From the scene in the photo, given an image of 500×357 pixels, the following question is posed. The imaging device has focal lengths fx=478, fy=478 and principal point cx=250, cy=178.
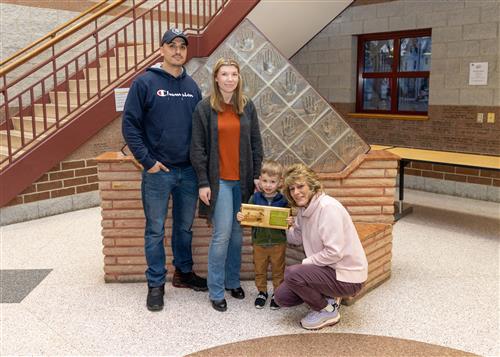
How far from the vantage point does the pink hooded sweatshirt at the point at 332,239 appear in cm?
253

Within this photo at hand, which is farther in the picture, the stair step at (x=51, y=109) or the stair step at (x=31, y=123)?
the stair step at (x=51, y=109)

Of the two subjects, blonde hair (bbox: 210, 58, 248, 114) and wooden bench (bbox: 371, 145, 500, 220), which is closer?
blonde hair (bbox: 210, 58, 248, 114)

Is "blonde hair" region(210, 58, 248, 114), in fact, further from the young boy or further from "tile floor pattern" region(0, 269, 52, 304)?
"tile floor pattern" region(0, 269, 52, 304)

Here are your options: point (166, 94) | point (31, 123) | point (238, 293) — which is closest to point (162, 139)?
point (166, 94)

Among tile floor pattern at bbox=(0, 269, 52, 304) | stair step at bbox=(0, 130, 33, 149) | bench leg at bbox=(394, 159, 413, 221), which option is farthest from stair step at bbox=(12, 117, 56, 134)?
bench leg at bbox=(394, 159, 413, 221)

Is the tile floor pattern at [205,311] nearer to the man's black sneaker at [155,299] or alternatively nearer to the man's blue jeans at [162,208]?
the man's black sneaker at [155,299]

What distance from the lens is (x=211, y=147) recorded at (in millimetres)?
2773

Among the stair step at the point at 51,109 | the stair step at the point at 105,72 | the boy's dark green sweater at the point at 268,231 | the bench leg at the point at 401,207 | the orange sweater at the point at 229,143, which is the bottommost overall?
the bench leg at the point at 401,207

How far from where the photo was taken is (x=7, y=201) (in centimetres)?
496

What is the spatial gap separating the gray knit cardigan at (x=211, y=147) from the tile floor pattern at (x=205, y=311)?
27.1 inches

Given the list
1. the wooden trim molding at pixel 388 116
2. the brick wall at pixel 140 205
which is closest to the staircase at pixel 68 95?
the brick wall at pixel 140 205

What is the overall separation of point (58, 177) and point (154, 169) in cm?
304

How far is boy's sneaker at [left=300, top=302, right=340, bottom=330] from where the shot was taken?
2691mm

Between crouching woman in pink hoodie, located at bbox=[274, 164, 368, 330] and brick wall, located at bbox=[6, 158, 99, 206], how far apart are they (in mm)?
3544
